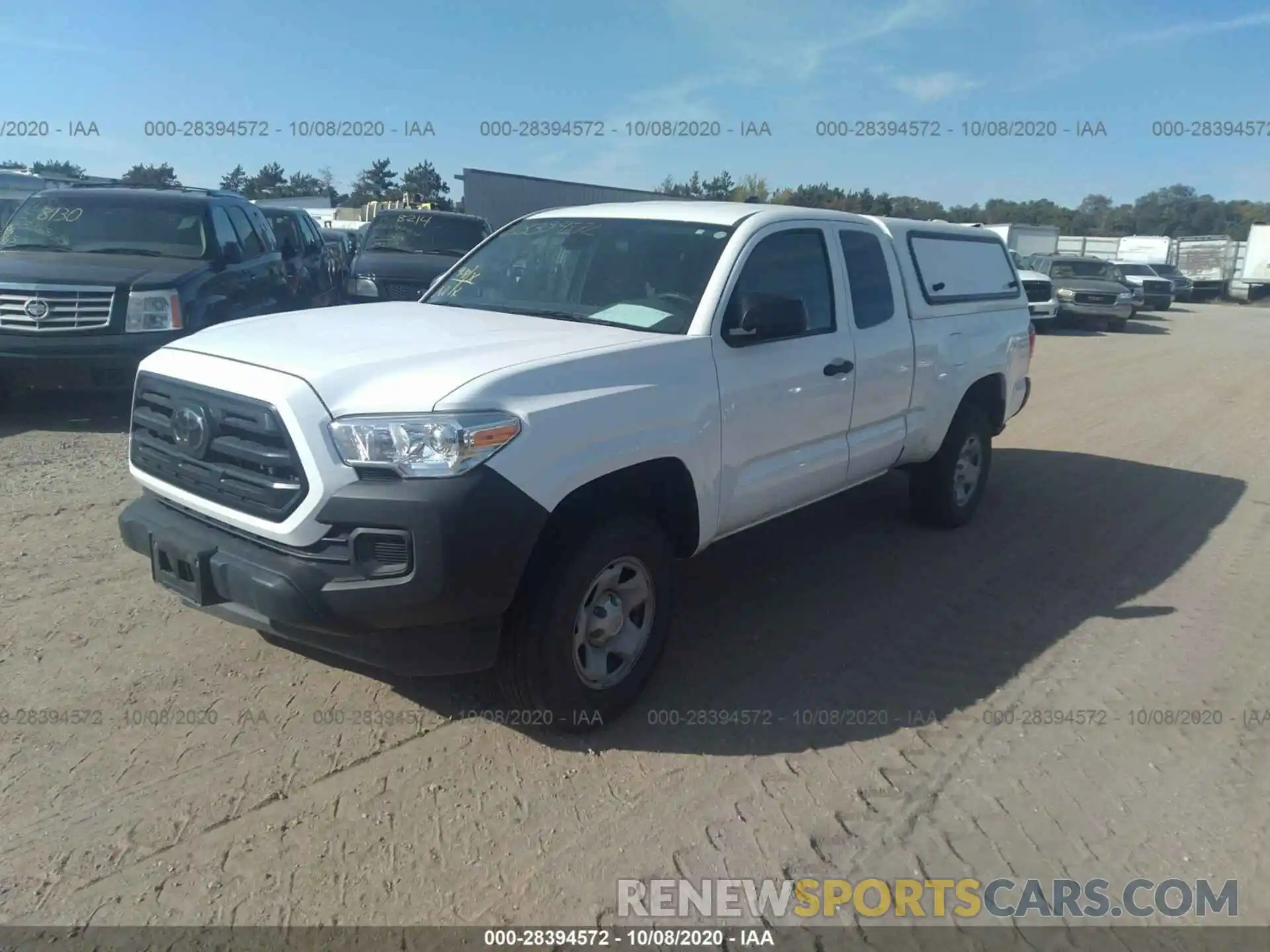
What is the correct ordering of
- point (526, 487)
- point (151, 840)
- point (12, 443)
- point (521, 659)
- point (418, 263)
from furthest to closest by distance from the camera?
point (418, 263) → point (12, 443) → point (521, 659) → point (526, 487) → point (151, 840)

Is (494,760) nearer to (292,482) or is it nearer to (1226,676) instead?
(292,482)

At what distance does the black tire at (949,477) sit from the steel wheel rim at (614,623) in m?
3.03

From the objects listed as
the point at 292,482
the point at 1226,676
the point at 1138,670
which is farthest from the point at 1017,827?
the point at 292,482

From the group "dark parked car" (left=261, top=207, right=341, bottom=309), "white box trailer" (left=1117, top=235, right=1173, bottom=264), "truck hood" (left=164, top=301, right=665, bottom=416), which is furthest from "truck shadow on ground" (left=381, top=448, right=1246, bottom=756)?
"white box trailer" (left=1117, top=235, right=1173, bottom=264)

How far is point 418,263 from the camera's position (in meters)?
11.7

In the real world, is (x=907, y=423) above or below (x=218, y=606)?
above

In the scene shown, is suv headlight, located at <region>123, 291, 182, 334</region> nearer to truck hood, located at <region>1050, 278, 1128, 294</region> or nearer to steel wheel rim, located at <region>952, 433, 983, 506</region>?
steel wheel rim, located at <region>952, 433, 983, 506</region>

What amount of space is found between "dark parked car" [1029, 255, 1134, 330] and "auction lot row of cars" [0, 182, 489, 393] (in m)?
18.5

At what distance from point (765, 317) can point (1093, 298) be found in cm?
2223

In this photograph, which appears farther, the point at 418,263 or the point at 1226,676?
the point at 418,263

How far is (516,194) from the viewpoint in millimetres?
27812

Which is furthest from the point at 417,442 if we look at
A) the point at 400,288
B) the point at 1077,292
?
the point at 1077,292

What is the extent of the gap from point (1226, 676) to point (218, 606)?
4507mm

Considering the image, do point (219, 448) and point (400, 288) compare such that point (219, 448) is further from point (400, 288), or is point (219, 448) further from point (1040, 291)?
point (1040, 291)
